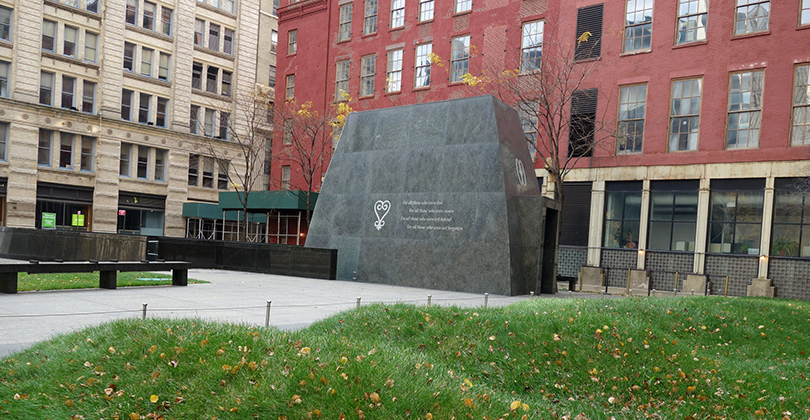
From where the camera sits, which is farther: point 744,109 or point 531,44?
point 531,44

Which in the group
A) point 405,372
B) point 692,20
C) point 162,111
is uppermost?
point 692,20

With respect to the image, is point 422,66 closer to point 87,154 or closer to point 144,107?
Answer: point 144,107

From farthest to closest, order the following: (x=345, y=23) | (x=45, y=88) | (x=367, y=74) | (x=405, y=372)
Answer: (x=45, y=88), (x=345, y=23), (x=367, y=74), (x=405, y=372)

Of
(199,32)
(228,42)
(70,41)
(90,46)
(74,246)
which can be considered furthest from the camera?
(228,42)

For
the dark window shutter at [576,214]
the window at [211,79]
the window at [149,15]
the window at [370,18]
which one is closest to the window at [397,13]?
the window at [370,18]

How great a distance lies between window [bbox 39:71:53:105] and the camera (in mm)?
41312

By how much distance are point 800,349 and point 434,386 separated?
9.30 meters

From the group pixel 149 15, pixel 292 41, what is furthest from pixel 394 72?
pixel 149 15

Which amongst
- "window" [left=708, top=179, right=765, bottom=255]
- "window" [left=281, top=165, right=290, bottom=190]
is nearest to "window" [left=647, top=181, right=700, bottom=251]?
"window" [left=708, top=179, right=765, bottom=255]

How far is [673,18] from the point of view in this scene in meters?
27.8

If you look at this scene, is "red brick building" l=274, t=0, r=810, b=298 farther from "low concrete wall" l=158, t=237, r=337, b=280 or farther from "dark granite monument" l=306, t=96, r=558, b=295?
"low concrete wall" l=158, t=237, r=337, b=280

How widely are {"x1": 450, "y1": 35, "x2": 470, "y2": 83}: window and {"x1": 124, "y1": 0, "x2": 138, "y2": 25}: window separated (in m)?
27.3

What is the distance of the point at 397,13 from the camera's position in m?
37.6

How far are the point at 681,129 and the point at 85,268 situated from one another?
974 inches
